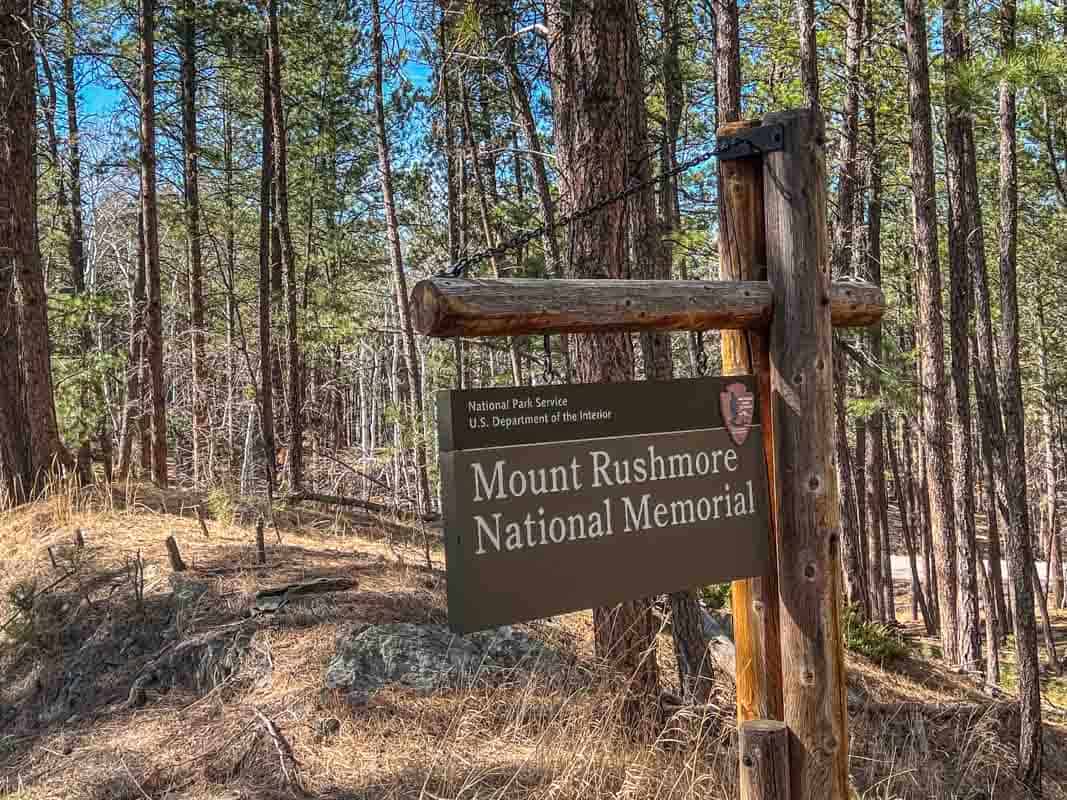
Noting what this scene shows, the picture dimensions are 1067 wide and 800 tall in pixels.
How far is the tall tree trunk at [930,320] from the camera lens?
10.7 meters

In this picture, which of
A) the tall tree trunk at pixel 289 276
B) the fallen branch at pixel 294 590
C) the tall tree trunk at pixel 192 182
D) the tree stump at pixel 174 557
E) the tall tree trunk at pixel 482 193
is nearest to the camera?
the fallen branch at pixel 294 590

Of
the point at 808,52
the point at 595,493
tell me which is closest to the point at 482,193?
the point at 808,52

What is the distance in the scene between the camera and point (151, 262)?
35.5 ft

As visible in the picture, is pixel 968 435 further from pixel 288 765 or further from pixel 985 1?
pixel 288 765

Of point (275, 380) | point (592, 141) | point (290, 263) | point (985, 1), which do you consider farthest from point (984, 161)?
point (592, 141)

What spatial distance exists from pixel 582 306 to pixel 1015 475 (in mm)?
9637

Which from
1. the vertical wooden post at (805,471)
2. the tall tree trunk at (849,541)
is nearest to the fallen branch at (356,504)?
the tall tree trunk at (849,541)

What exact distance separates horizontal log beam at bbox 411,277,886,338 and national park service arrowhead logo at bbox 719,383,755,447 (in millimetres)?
195

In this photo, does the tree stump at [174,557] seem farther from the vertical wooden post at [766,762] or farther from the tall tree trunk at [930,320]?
the tall tree trunk at [930,320]

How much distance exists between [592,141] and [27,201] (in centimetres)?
709

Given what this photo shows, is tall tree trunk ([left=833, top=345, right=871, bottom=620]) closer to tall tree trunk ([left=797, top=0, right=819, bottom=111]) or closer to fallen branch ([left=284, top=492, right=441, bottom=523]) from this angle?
tall tree trunk ([left=797, top=0, right=819, bottom=111])

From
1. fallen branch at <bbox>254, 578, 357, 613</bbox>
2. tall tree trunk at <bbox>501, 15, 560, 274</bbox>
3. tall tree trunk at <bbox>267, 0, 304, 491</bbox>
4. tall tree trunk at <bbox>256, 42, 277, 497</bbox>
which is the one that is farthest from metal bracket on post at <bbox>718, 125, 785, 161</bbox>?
tall tree trunk at <bbox>267, 0, 304, 491</bbox>

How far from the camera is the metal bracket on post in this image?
2.71 metres

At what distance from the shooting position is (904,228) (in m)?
24.8
